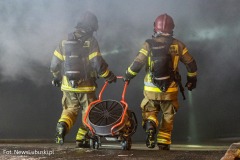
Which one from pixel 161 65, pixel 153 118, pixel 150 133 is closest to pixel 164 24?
pixel 161 65

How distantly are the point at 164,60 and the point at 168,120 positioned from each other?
1.01 meters

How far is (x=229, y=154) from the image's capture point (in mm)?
3404

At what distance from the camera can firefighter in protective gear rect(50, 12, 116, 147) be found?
5.23 meters

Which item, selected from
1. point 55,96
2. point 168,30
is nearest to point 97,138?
point 168,30

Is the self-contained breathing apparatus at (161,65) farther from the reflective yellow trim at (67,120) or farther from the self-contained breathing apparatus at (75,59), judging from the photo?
the reflective yellow trim at (67,120)

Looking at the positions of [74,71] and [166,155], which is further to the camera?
[74,71]

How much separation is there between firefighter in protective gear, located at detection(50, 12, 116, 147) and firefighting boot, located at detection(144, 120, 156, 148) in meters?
0.92

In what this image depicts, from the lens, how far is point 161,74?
5.10 m

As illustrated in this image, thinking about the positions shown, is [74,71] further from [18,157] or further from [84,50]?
[18,157]

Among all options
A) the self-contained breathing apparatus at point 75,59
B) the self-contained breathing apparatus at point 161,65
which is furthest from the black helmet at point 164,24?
the self-contained breathing apparatus at point 75,59

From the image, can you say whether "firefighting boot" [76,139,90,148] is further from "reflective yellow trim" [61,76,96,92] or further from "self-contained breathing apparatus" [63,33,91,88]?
"self-contained breathing apparatus" [63,33,91,88]

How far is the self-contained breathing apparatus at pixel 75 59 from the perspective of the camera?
5211 mm

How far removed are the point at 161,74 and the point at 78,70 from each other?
1288 mm

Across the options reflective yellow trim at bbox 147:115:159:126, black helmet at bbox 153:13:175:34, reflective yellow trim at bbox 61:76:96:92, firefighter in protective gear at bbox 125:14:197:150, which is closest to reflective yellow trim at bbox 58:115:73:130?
reflective yellow trim at bbox 61:76:96:92
